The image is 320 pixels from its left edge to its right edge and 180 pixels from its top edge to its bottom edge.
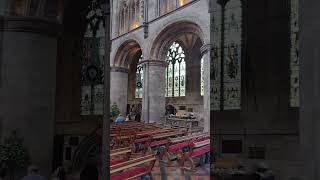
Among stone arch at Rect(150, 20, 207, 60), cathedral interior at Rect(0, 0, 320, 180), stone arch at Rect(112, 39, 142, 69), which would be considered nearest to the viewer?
cathedral interior at Rect(0, 0, 320, 180)

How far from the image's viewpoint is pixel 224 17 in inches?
181

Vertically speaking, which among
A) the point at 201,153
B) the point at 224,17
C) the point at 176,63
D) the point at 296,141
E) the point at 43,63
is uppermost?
the point at 176,63

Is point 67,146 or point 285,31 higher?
point 285,31

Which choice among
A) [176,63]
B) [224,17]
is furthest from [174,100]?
[224,17]

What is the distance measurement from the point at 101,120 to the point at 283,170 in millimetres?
3361

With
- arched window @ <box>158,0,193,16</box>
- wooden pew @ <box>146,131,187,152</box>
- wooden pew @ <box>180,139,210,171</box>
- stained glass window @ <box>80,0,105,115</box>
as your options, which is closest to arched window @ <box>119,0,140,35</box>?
arched window @ <box>158,0,193,16</box>

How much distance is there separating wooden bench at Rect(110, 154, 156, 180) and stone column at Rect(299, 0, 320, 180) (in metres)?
4.32

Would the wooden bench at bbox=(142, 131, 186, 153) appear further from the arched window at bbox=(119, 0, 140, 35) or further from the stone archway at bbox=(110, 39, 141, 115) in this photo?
the stone archway at bbox=(110, 39, 141, 115)

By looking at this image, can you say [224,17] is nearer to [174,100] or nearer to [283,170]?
[283,170]

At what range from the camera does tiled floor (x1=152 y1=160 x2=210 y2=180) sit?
7883 mm

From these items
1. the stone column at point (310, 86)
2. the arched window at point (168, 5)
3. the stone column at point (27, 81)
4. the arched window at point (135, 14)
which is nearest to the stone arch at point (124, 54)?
the arched window at point (135, 14)

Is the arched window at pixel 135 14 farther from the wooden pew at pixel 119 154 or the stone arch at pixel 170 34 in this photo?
the wooden pew at pixel 119 154

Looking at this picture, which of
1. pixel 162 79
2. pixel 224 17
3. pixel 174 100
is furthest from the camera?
pixel 174 100

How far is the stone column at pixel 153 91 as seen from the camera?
789 inches
